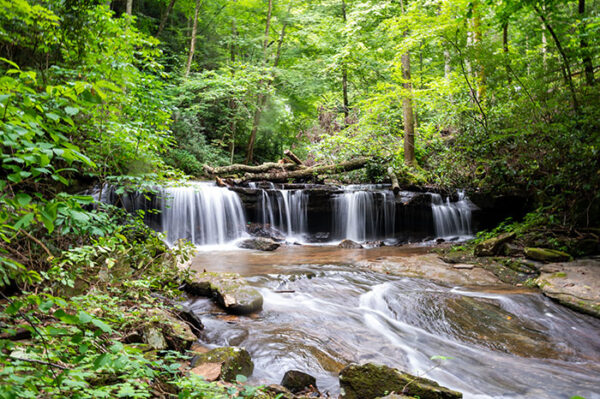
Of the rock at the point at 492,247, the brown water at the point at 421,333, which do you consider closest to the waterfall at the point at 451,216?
the rock at the point at 492,247

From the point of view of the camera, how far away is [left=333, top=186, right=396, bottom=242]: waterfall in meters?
12.1

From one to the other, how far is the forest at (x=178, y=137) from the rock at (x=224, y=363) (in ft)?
0.54

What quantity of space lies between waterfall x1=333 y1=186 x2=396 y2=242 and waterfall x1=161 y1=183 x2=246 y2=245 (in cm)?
369

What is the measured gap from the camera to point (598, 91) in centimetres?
657

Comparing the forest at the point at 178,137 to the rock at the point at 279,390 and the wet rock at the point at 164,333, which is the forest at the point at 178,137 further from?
the rock at the point at 279,390

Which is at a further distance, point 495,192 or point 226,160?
point 226,160

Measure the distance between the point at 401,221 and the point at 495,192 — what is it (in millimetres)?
3180

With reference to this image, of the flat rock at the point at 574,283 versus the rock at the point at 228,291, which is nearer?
the rock at the point at 228,291

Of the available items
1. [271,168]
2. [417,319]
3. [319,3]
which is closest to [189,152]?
[271,168]

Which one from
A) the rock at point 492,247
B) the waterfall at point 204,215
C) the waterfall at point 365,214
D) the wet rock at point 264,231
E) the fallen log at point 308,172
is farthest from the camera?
the fallen log at point 308,172

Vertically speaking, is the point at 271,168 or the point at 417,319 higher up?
the point at 271,168

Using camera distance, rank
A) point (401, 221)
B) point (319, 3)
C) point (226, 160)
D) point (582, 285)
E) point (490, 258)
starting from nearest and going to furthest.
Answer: point (582, 285) → point (490, 258) → point (401, 221) → point (226, 160) → point (319, 3)

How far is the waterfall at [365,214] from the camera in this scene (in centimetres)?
1214

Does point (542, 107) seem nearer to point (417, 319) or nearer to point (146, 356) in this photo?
point (417, 319)
